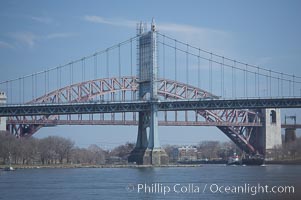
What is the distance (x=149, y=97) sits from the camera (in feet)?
336

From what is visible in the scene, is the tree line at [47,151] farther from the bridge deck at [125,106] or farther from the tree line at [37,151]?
the bridge deck at [125,106]

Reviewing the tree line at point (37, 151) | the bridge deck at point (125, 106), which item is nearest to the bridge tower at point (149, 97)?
the bridge deck at point (125, 106)

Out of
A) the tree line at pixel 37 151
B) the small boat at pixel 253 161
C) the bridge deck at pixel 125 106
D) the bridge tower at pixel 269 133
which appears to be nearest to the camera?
the bridge deck at pixel 125 106

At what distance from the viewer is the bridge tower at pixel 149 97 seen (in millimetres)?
100750

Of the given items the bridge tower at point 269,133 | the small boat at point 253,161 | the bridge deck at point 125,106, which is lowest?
the small boat at point 253,161

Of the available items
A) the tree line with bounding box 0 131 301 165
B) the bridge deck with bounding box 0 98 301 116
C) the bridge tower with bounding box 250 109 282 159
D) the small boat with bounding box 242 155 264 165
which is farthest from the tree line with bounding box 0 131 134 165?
the bridge tower with bounding box 250 109 282 159

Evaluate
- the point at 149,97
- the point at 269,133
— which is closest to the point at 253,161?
the point at 269,133

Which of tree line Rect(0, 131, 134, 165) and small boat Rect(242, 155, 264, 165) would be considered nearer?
tree line Rect(0, 131, 134, 165)

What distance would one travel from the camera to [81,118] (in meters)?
121

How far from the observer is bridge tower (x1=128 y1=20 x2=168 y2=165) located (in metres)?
101

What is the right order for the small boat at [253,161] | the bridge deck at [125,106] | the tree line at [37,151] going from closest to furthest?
the bridge deck at [125,106] → the tree line at [37,151] → the small boat at [253,161]

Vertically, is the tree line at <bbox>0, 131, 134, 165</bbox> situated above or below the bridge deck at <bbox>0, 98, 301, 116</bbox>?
below

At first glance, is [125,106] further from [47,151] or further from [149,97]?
[47,151]

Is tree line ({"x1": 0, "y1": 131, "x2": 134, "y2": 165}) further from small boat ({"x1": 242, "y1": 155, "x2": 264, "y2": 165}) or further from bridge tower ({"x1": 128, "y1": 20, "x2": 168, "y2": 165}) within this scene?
small boat ({"x1": 242, "y1": 155, "x2": 264, "y2": 165})
